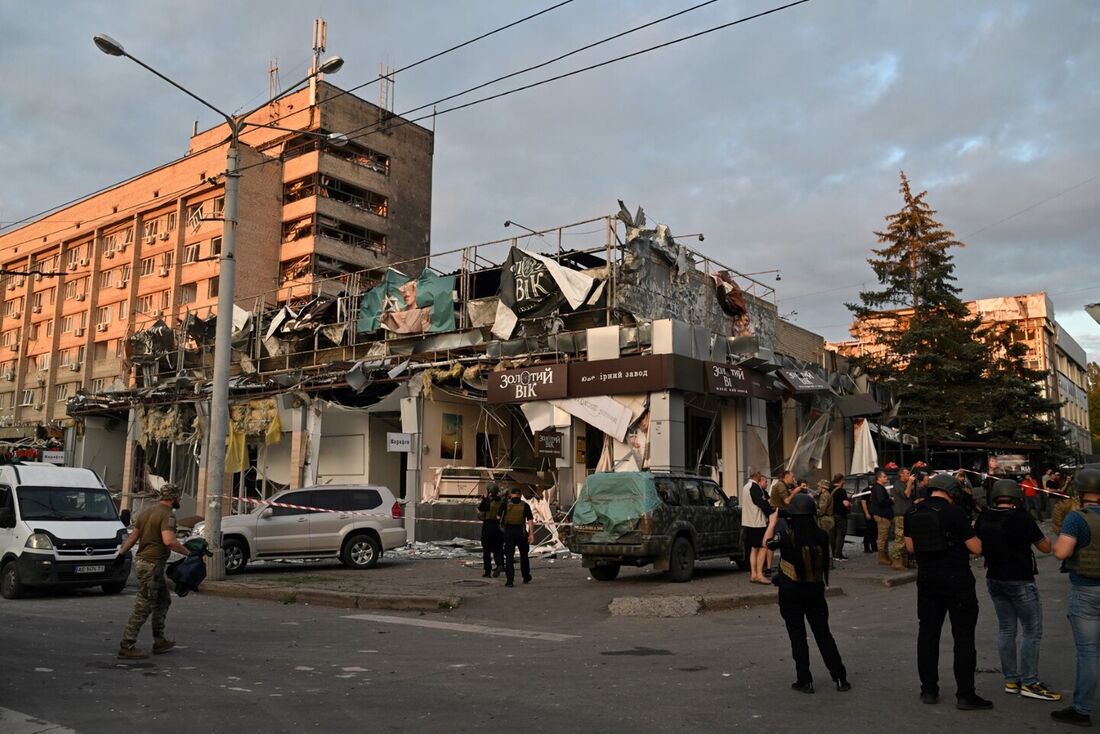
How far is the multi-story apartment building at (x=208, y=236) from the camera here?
53.6 metres

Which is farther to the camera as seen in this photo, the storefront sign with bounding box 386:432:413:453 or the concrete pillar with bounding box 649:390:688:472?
the storefront sign with bounding box 386:432:413:453

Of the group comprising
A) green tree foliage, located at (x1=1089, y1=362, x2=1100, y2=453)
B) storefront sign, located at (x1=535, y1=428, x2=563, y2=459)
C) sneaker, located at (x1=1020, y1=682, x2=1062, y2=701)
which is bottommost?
sneaker, located at (x1=1020, y1=682, x2=1062, y2=701)

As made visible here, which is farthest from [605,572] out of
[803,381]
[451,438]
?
[803,381]

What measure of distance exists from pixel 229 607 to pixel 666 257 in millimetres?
16043

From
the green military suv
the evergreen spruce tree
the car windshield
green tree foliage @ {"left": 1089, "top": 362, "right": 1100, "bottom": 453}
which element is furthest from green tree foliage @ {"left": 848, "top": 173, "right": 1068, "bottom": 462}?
green tree foliage @ {"left": 1089, "top": 362, "right": 1100, "bottom": 453}

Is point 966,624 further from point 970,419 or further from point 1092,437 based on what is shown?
point 1092,437

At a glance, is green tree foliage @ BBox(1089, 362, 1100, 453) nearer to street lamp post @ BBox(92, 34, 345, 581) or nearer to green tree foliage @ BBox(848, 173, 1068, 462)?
green tree foliage @ BBox(848, 173, 1068, 462)

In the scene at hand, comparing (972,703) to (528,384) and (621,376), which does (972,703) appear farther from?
(528,384)

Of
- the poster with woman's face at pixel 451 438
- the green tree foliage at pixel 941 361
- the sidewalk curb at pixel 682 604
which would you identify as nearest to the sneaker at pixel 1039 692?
the sidewalk curb at pixel 682 604

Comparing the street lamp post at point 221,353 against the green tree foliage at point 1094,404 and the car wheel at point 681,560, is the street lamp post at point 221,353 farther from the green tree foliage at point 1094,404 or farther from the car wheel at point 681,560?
the green tree foliage at point 1094,404

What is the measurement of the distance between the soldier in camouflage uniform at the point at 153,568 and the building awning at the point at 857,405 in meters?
25.0

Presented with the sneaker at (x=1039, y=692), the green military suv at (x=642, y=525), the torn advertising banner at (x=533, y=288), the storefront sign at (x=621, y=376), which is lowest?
the sneaker at (x=1039, y=692)

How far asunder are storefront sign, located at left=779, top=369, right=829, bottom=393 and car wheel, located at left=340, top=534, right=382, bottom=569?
44.3 ft

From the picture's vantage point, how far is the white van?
45.7ft
